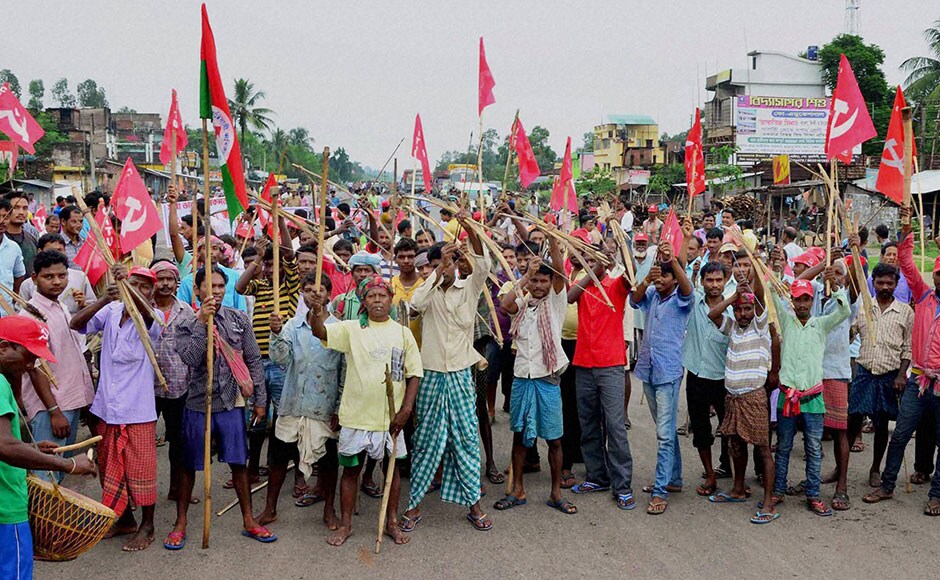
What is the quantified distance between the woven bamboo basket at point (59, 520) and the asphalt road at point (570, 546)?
1171mm

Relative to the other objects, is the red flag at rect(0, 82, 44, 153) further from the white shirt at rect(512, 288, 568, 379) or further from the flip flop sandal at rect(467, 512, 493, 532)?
the flip flop sandal at rect(467, 512, 493, 532)

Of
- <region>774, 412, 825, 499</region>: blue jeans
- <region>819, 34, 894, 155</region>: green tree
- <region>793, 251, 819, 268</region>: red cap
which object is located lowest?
<region>774, 412, 825, 499</region>: blue jeans

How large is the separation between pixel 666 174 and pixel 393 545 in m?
37.0

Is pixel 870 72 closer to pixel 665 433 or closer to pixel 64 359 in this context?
pixel 665 433

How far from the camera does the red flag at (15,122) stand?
9.55m

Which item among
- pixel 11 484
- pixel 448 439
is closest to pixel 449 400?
pixel 448 439

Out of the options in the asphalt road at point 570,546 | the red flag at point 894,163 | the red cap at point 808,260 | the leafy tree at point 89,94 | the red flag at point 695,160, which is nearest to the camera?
the asphalt road at point 570,546

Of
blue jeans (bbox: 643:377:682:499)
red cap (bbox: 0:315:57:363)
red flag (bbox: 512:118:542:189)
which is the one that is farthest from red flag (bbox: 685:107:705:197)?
red cap (bbox: 0:315:57:363)

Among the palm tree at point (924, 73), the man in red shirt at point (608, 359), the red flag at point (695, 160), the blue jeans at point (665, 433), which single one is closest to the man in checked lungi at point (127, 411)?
the man in red shirt at point (608, 359)

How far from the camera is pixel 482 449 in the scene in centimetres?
760

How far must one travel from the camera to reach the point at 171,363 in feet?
18.4

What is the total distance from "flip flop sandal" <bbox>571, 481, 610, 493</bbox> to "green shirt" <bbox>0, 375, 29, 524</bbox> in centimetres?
410

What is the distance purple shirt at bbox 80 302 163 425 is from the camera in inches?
214

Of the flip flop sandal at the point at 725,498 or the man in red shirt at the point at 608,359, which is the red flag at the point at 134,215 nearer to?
the man in red shirt at the point at 608,359
